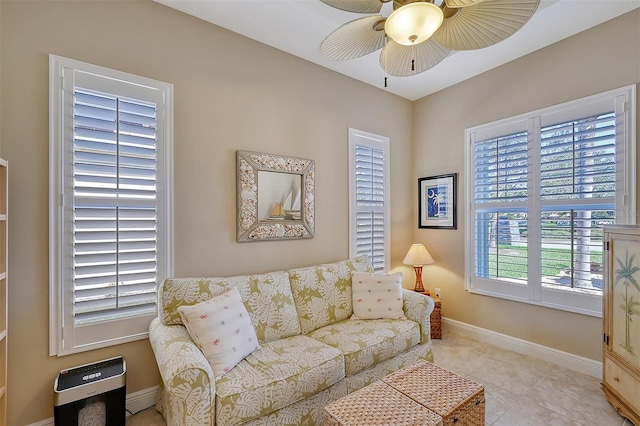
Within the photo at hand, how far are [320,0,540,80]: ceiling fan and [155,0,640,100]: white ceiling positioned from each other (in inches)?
33.2

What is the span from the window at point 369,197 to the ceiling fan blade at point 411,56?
1.53 m

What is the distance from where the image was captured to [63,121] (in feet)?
6.18

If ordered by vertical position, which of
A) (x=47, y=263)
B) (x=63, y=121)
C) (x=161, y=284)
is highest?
(x=63, y=121)

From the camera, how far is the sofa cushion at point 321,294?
2.45 meters

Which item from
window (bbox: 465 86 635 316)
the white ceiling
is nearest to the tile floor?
window (bbox: 465 86 635 316)

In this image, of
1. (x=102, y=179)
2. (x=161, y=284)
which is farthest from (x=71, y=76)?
(x=161, y=284)

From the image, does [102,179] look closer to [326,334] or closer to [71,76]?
[71,76]

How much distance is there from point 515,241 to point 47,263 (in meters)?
3.72

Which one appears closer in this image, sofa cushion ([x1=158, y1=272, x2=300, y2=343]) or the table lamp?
sofa cushion ([x1=158, y1=272, x2=300, y2=343])

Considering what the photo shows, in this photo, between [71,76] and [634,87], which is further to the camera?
[634,87]

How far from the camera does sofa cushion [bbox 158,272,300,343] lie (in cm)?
200

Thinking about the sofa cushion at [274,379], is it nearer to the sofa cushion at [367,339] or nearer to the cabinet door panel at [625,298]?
the sofa cushion at [367,339]

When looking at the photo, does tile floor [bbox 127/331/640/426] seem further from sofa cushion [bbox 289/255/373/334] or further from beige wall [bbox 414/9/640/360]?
sofa cushion [bbox 289/255/373/334]

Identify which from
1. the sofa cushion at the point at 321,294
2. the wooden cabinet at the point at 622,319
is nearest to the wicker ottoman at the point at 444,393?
the sofa cushion at the point at 321,294
